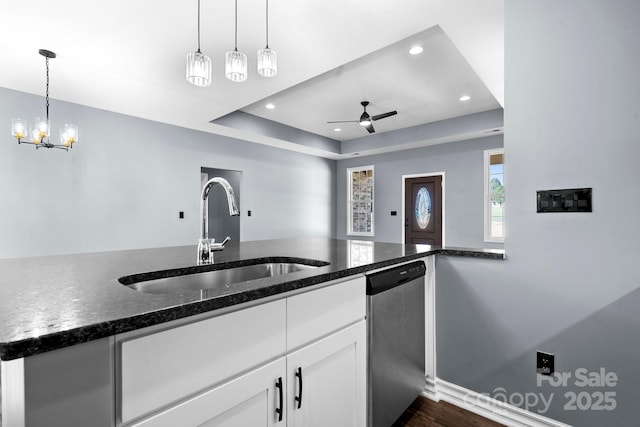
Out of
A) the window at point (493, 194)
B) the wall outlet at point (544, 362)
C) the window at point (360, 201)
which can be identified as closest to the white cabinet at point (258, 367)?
the wall outlet at point (544, 362)

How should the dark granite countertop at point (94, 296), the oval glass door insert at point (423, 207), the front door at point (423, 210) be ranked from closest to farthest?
the dark granite countertop at point (94, 296) < the front door at point (423, 210) < the oval glass door insert at point (423, 207)

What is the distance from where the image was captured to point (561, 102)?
59.6 inches

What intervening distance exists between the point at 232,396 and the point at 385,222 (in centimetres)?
625

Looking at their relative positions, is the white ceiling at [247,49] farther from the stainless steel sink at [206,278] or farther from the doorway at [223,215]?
the stainless steel sink at [206,278]

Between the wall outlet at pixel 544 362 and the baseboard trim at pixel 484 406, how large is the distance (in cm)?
23

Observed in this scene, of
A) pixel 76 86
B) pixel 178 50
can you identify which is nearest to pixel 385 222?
pixel 178 50

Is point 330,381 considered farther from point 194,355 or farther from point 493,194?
point 493,194

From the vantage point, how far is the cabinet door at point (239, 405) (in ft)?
2.42

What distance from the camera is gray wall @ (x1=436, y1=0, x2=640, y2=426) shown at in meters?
1.36

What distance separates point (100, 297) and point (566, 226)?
6.24 feet

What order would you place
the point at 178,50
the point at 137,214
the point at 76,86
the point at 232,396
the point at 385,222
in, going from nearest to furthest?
the point at 232,396, the point at 178,50, the point at 76,86, the point at 137,214, the point at 385,222

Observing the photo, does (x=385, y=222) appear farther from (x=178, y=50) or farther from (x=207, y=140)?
(x=178, y=50)

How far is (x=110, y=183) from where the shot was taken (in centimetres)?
407

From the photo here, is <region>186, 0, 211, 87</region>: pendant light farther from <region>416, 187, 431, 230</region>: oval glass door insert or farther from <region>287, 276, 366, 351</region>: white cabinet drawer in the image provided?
<region>416, 187, 431, 230</region>: oval glass door insert
